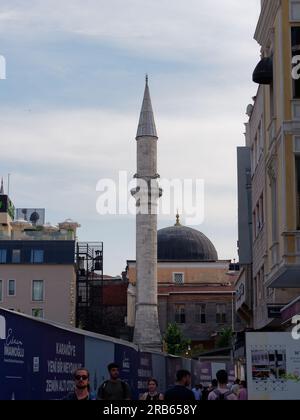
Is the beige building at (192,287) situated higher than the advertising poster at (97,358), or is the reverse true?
the beige building at (192,287)

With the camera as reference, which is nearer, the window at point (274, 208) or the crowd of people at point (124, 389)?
the crowd of people at point (124, 389)

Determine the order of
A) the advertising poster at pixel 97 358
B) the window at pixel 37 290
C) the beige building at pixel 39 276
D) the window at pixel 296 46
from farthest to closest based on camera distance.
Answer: the window at pixel 37 290 → the beige building at pixel 39 276 → the window at pixel 296 46 → the advertising poster at pixel 97 358

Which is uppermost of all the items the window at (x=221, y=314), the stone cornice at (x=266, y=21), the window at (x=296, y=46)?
the stone cornice at (x=266, y=21)

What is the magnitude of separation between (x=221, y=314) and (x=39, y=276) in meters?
20.6

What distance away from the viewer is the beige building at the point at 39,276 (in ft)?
318

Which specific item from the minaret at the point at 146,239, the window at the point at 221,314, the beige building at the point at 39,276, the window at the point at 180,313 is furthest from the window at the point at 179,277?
the beige building at the point at 39,276

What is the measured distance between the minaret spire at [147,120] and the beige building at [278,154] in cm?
6289

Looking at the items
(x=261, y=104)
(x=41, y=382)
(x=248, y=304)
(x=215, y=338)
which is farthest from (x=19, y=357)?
(x=215, y=338)

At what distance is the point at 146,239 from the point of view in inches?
3814

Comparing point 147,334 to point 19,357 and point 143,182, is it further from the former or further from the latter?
point 19,357

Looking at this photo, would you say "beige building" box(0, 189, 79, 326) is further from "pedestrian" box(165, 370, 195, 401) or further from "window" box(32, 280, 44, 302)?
"pedestrian" box(165, 370, 195, 401)

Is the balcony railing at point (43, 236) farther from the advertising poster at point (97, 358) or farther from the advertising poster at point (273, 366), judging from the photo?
the advertising poster at point (273, 366)

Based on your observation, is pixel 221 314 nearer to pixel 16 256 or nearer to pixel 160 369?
pixel 16 256

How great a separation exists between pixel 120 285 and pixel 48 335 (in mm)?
104024
